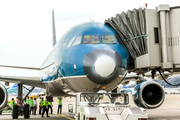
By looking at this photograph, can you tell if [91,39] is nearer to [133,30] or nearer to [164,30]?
[133,30]

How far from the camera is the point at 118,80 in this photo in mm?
10062

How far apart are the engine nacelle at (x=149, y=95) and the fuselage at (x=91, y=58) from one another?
2.27m

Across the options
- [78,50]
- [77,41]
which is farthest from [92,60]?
[77,41]

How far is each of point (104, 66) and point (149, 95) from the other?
4.18m

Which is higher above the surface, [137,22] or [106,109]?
[137,22]

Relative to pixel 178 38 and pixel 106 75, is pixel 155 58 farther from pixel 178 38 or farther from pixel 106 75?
pixel 106 75

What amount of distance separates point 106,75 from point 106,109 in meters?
1.49

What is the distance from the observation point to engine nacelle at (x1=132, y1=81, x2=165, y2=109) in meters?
11.9

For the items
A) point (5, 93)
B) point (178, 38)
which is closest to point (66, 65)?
point (178, 38)

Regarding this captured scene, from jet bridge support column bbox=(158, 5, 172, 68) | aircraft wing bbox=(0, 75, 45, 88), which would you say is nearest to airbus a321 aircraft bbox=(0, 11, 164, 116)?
jet bridge support column bbox=(158, 5, 172, 68)

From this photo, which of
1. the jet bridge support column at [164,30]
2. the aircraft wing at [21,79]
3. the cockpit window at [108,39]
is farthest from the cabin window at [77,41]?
the aircraft wing at [21,79]

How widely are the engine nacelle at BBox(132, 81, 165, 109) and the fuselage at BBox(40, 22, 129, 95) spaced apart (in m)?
2.27

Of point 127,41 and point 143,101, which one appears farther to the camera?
point 143,101

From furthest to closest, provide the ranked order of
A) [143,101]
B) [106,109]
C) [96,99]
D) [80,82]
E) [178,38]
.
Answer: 1. [143,101]
2. [178,38]
3. [80,82]
4. [96,99]
5. [106,109]
